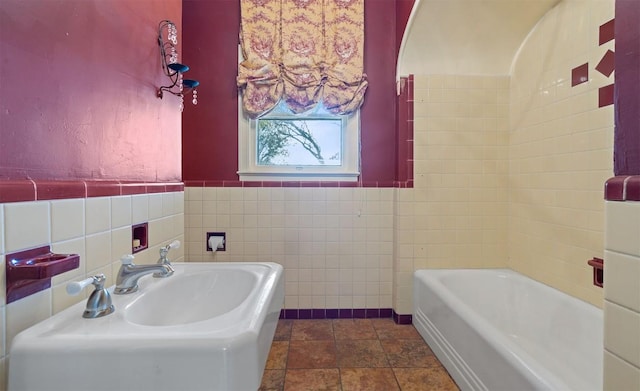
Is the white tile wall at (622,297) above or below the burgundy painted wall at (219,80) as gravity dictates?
below

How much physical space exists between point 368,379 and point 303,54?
2.19m

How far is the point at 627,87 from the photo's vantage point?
55 centimetres

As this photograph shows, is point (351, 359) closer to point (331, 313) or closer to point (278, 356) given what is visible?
point (278, 356)

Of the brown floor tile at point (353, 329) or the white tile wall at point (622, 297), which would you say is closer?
the white tile wall at point (622, 297)

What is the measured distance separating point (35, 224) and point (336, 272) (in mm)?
1860

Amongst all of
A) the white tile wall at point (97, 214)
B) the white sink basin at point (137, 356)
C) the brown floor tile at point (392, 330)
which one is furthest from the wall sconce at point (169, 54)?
the brown floor tile at point (392, 330)

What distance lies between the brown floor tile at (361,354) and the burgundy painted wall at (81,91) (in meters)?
1.48

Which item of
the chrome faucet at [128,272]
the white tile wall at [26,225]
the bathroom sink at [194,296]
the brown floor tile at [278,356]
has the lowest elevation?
the brown floor tile at [278,356]

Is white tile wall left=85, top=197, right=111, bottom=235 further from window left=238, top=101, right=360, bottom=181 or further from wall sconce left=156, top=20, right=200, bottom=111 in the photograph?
window left=238, top=101, right=360, bottom=181

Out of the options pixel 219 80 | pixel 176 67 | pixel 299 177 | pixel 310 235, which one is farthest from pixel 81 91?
pixel 310 235

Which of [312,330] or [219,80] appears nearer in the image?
[312,330]

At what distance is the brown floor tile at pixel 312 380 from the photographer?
1.61 m

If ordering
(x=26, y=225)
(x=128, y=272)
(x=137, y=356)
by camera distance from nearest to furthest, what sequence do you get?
1. (x=137, y=356)
2. (x=26, y=225)
3. (x=128, y=272)

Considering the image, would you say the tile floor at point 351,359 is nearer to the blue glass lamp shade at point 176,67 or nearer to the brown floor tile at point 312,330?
the brown floor tile at point 312,330
